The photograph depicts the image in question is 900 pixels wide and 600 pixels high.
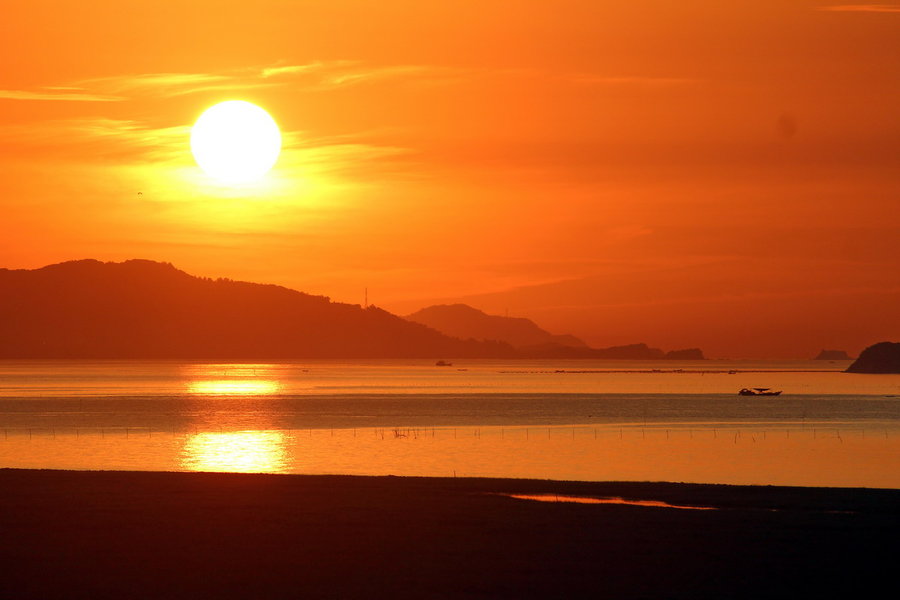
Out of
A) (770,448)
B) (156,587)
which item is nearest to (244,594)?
(156,587)

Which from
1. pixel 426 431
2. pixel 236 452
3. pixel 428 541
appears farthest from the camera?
pixel 426 431

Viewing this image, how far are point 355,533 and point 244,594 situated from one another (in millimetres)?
7537

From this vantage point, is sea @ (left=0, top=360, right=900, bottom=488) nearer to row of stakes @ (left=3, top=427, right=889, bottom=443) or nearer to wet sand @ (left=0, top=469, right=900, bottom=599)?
row of stakes @ (left=3, top=427, right=889, bottom=443)

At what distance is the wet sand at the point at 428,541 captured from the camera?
71.9 ft

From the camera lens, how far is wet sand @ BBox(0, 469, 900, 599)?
2191 cm

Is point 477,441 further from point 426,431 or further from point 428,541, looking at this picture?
point 428,541

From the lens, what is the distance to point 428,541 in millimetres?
27281

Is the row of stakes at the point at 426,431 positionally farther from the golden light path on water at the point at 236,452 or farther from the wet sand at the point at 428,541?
the wet sand at the point at 428,541

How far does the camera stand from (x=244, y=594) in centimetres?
2103

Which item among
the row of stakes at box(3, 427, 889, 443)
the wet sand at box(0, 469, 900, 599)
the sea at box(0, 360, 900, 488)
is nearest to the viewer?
the wet sand at box(0, 469, 900, 599)

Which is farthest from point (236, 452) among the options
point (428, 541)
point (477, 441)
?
point (428, 541)

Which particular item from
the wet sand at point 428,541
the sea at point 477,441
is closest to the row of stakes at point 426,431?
the sea at point 477,441

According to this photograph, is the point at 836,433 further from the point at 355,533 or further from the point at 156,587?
the point at 156,587

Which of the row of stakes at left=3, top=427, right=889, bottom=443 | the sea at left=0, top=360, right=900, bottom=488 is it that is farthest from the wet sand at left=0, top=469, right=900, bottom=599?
the row of stakes at left=3, top=427, right=889, bottom=443
